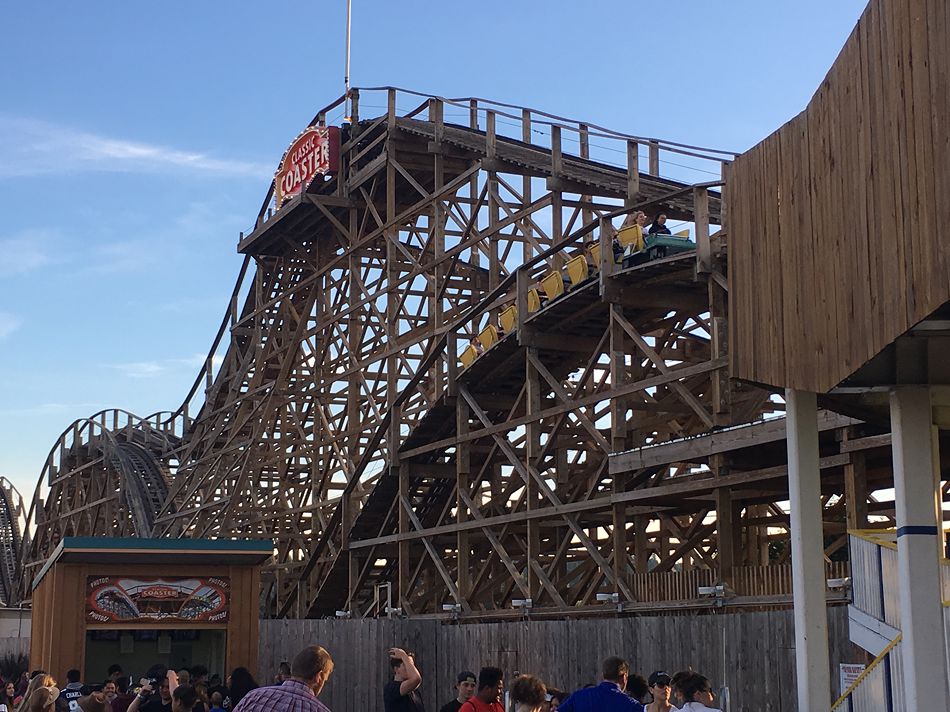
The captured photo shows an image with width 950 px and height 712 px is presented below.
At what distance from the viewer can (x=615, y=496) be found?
59.3 ft

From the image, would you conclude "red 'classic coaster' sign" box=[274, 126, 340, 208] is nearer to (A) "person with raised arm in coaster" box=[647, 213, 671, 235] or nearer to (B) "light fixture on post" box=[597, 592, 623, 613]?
(A) "person with raised arm in coaster" box=[647, 213, 671, 235]

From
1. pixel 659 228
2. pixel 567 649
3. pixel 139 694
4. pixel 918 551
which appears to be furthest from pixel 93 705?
pixel 659 228

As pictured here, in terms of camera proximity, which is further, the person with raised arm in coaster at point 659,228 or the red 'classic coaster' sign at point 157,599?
the person with raised arm in coaster at point 659,228

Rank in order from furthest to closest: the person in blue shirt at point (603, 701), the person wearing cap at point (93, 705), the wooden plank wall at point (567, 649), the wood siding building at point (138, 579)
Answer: the wood siding building at point (138, 579) < the wooden plank wall at point (567, 649) < the person wearing cap at point (93, 705) < the person in blue shirt at point (603, 701)

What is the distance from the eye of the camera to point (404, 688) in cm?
902

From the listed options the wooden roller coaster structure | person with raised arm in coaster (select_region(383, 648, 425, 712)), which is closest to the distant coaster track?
the wooden roller coaster structure

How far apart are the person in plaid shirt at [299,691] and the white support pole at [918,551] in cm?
383

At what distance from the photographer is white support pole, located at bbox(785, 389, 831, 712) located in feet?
30.3

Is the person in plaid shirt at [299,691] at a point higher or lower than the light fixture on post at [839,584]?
lower

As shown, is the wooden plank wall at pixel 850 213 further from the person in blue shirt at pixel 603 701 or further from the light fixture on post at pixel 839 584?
the light fixture on post at pixel 839 584

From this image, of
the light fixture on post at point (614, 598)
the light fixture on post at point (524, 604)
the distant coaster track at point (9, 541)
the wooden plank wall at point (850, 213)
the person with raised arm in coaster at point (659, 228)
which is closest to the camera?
the wooden plank wall at point (850, 213)

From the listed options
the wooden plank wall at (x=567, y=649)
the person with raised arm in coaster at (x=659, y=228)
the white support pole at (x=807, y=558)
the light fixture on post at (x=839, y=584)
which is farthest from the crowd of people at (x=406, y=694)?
the person with raised arm in coaster at (x=659, y=228)

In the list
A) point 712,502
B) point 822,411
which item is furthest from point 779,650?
point 712,502

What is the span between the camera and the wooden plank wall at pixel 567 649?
12984mm
